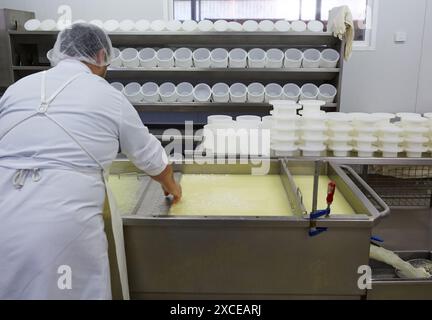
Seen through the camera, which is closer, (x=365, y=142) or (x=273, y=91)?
(x=365, y=142)

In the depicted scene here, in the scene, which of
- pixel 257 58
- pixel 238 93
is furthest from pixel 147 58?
pixel 257 58

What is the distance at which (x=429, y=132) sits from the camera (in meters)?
2.22

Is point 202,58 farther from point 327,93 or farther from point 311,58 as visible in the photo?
point 327,93

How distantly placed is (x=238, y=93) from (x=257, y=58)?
36 centimetres

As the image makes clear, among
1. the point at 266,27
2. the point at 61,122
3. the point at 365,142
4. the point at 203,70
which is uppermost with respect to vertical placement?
the point at 266,27

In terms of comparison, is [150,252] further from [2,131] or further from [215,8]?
[215,8]

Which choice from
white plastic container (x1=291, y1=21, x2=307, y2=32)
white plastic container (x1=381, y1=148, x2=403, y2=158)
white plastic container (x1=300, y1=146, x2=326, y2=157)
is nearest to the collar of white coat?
white plastic container (x1=300, y1=146, x2=326, y2=157)

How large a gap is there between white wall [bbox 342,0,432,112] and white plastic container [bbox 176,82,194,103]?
5.57 ft

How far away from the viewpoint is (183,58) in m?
3.82

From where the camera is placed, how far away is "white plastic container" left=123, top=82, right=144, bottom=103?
3859 millimetres

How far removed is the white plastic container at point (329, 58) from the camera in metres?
3.75
